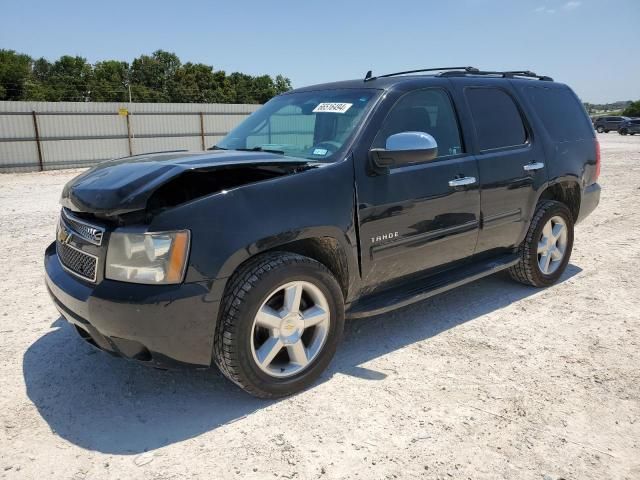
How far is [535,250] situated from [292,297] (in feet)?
9.02

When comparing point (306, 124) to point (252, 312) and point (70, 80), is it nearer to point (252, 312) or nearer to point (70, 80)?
point (252, 312)

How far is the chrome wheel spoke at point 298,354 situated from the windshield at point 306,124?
116 centimetres

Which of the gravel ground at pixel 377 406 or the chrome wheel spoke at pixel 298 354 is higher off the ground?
the chrome wheel spoke at pixel 298 354

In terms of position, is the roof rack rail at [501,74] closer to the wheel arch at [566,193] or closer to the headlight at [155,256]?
the wheel arch at [566,193]

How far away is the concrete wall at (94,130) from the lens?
18391mm

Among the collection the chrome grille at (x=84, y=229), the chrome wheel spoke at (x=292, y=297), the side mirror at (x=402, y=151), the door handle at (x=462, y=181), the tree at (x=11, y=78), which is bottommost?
the chrome wheel spoke at (x=292, y=297)

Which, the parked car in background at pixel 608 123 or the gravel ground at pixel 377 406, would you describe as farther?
the parked car in background at pixel 608 123

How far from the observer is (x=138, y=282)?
2.49 metres

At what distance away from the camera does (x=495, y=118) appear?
4.19 metres

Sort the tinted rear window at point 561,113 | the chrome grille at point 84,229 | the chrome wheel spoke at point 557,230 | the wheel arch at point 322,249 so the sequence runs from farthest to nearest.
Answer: the chrome wheel spoke at point 557,230, the tinted rear window at point 561,113, the wheel arch at point 322,249, the chrome grille at point 84,229

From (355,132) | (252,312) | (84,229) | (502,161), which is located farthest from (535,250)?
(84,229)

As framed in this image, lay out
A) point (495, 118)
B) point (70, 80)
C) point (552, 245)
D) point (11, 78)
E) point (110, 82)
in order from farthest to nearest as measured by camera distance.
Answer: point (110, 82) < point (70, 80) < point (11, 78) < point (552, 245) < point (495, 118)

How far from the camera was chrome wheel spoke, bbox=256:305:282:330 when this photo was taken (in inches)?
109

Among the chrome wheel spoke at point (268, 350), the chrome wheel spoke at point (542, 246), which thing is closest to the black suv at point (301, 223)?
the chrome wheel spoke at point (268, 350)
